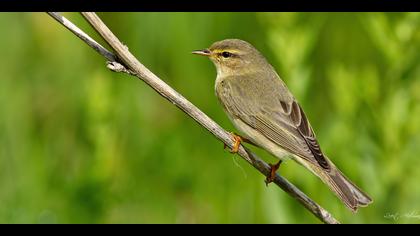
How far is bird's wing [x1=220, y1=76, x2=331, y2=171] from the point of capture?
5.97m

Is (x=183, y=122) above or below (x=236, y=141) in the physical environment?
above

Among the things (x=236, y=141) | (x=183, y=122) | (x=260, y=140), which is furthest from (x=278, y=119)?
(x=183, y=122)

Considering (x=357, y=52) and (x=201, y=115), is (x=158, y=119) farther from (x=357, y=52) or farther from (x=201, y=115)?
(x=201, y=115)

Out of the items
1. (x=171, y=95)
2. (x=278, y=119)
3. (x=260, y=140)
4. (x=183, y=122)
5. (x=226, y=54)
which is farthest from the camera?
(x=183, y=122)

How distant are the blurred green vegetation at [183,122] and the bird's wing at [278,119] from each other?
363mm

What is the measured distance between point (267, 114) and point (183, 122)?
2.00 meters

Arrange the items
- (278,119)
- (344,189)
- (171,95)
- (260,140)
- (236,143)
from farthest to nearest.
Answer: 1. (278,119)
2. (260,140)
3. (344,189)
4. (236,143)
5. (171,95)

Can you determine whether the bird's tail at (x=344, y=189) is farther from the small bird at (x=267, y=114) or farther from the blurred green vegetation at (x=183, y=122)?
the blurred green vegetation at (x=183, y=122)

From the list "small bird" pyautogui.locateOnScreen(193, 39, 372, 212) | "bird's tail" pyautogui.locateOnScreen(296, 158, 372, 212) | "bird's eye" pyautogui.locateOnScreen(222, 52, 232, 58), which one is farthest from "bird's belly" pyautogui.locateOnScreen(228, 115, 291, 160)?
"bird's eye" pyautogui.locateOnScreen(222, 52, 232, 58)

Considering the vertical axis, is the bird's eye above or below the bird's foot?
above

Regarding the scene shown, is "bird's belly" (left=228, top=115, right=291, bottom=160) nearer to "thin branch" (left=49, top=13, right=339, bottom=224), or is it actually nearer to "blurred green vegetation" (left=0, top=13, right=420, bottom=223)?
"blurred green vegetation" (left=0, top=13, right=420, bottom=223)

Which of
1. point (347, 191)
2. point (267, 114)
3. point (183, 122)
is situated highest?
point (183, 122)

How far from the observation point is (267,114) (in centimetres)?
632

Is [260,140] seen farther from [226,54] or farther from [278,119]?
[226,54]
